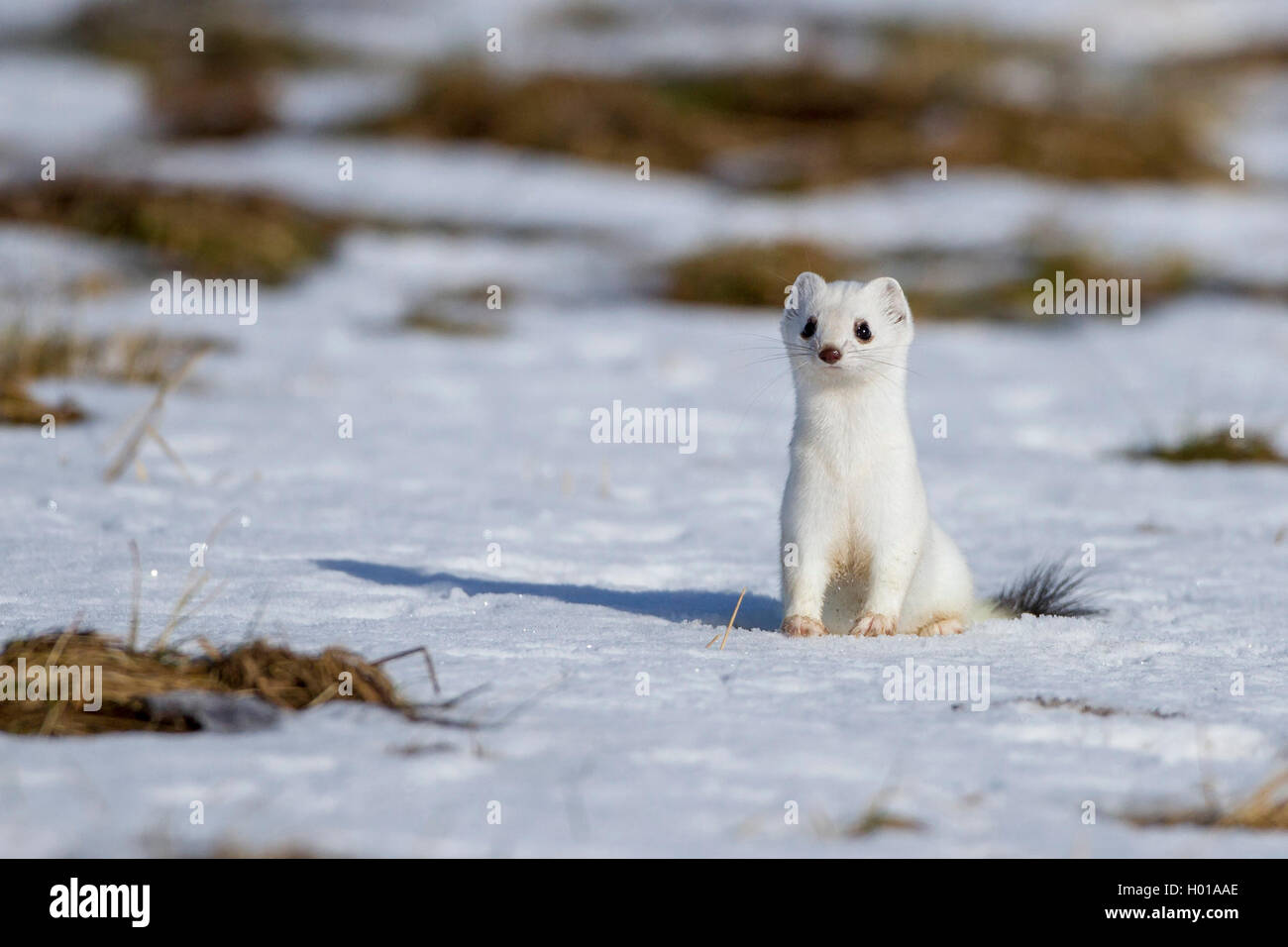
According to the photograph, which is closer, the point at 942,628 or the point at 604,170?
the point at 942,628

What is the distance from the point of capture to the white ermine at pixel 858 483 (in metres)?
3.77

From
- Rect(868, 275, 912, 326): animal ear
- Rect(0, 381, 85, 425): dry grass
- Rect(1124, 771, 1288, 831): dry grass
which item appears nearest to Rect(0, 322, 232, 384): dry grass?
Rect(0, 381, 85, 425): dry grass

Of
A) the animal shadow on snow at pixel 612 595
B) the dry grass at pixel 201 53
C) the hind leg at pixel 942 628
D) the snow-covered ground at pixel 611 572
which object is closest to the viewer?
the snow-covered ground at pixel 611 572

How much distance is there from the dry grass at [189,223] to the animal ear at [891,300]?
342 inches

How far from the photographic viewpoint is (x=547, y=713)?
2.92 metres

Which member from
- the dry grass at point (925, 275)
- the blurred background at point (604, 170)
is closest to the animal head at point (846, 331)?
the blurred background at point (604, 170)

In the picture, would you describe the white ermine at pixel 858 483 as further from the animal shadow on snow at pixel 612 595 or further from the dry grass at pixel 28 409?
the dry grass at pixel 28 409

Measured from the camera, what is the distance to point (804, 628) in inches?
149

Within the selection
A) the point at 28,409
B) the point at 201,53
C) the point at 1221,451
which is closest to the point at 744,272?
the point at 1221,451

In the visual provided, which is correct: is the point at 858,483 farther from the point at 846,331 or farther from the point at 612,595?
the point at 612,595

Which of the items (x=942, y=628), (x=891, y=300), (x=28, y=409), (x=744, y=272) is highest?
(x=744, y=272)

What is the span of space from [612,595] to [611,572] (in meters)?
0.44

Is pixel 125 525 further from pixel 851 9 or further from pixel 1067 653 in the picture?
pixel 851 9

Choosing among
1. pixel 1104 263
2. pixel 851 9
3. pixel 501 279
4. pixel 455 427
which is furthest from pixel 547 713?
pixel 851 9
